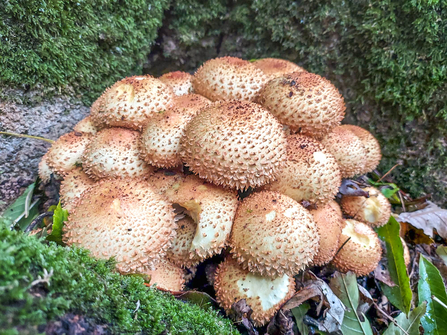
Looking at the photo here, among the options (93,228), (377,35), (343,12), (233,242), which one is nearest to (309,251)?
(233,242)

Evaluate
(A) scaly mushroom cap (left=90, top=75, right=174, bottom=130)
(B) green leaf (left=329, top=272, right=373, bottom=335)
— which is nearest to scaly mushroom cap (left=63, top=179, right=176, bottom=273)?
(A) scaly mushroom cap (left=90, top=75, right=174, bottom=130)

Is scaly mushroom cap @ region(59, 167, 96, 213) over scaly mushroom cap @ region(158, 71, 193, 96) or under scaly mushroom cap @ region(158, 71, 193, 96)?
under

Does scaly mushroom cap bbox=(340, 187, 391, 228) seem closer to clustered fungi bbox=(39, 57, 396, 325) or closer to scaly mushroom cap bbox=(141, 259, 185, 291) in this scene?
clustered fungi bbox=(39, 57, 396, 325)

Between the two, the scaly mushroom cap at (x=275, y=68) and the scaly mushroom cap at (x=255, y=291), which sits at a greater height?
the scaly mushroom cap at (x=275, y=68)

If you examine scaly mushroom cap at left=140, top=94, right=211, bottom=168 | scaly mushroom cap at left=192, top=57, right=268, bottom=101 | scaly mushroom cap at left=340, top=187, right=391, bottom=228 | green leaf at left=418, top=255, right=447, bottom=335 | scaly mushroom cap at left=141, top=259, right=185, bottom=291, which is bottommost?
scaly mushroom cap at left=141, top=259, right=185, bottom=291

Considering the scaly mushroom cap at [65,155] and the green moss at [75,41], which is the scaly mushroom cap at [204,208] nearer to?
Answer: the scaly mushroom cap at [65,155]

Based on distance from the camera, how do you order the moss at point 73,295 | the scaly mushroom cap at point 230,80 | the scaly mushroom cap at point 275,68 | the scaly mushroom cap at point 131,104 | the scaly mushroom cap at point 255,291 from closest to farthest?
1. the moss at point 73,295
2. the scaly mushroom cap at point 255,291
3. the scaly mushroom cap at point 131,104
4. the scaly mushroom cap at point 230,80
5. the scaly mushroom cap at point 275,68

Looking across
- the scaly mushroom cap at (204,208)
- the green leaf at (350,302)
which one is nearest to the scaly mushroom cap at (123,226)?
the scaly mushroom cap at (204,208)
